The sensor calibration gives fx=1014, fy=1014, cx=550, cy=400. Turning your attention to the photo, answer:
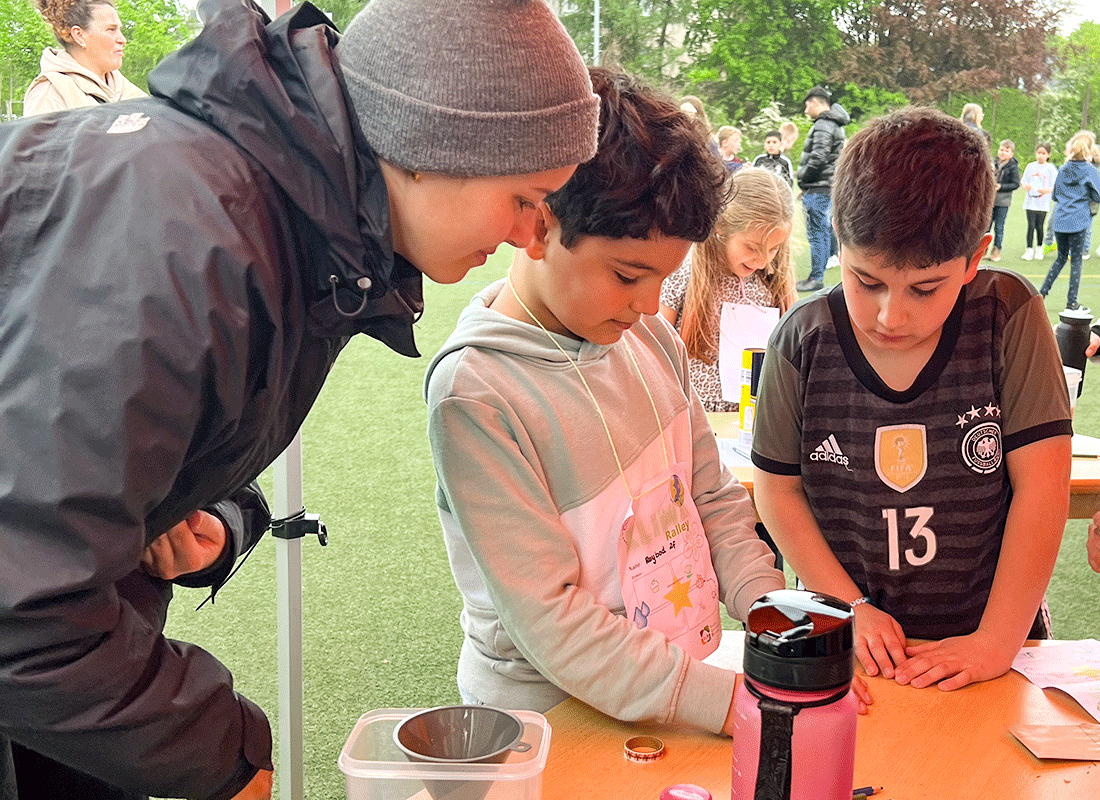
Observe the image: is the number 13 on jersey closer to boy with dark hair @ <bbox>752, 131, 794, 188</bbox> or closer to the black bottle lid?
the black bottle lid

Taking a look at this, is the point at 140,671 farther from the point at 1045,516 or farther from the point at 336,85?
the point at 1045,516

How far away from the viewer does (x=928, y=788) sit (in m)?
1.00

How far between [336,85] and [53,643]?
1.46ft

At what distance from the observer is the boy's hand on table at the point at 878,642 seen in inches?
49.4

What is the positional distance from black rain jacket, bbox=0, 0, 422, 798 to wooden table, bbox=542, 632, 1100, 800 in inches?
14.5

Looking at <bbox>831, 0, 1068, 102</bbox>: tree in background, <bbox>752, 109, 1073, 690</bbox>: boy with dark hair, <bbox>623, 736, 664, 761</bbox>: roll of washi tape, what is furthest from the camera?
<bbox>831, 0, 1068, 102</bbox>: tree in background

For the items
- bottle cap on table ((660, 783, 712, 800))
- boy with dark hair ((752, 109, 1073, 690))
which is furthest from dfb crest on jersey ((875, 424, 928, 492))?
bottle cap on table ((660, 783, 712, 800))

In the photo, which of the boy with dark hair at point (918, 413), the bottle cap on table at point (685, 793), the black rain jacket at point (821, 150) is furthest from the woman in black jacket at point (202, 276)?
the black rain jacket at point (821, 150)

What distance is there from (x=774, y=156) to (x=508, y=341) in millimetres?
8994

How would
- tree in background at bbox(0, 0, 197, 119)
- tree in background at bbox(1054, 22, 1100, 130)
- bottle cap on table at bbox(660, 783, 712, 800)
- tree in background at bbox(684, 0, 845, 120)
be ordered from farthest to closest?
tree in background at bbox(684, 0, 845, 120), tree in background at bbox(1054, 22, 1100, 130), tree in background at bbox(0, 0, 197, 119), bottle cap on table at bbox(660, 783, 712, 800)

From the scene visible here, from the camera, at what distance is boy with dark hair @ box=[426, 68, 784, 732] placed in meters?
1.10

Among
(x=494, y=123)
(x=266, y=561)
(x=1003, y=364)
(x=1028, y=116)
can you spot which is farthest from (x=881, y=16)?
(x=494, y=123)

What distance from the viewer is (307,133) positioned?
753 mm

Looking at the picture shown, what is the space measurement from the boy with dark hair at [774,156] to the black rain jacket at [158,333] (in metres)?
8.89
